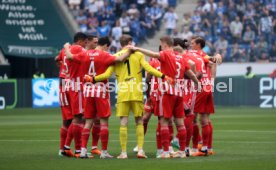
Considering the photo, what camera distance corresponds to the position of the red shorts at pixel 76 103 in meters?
16.8

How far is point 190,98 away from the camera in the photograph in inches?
684

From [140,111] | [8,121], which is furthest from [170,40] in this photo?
[8,121]

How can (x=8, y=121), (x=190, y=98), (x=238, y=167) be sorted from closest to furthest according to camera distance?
1. (x=238, y=167)
2. (x=190, y=98)
3. (x=8, y=121)

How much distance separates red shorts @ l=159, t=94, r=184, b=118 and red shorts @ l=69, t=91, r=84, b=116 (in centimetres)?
163

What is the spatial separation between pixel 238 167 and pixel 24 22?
27782 mm

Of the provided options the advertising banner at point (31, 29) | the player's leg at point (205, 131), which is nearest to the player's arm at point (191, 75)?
the player's leg at point (205, 131)

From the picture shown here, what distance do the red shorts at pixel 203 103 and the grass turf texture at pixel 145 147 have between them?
3.04 feet

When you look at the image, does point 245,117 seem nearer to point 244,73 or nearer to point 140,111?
point 244,73

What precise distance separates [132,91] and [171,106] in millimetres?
796

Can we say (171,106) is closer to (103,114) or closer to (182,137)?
(182,137)

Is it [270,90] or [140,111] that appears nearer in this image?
[140,111]

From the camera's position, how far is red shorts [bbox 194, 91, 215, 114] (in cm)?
1708

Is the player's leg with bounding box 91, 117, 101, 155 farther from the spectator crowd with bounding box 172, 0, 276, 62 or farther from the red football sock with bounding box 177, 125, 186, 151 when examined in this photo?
the spectator crowd with bounding box 172, 0, 276, 62

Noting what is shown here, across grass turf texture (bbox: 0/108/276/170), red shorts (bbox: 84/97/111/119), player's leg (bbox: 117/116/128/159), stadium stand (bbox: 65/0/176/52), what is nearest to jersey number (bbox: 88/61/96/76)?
red shorts (bbox: 84/97/111/119)
